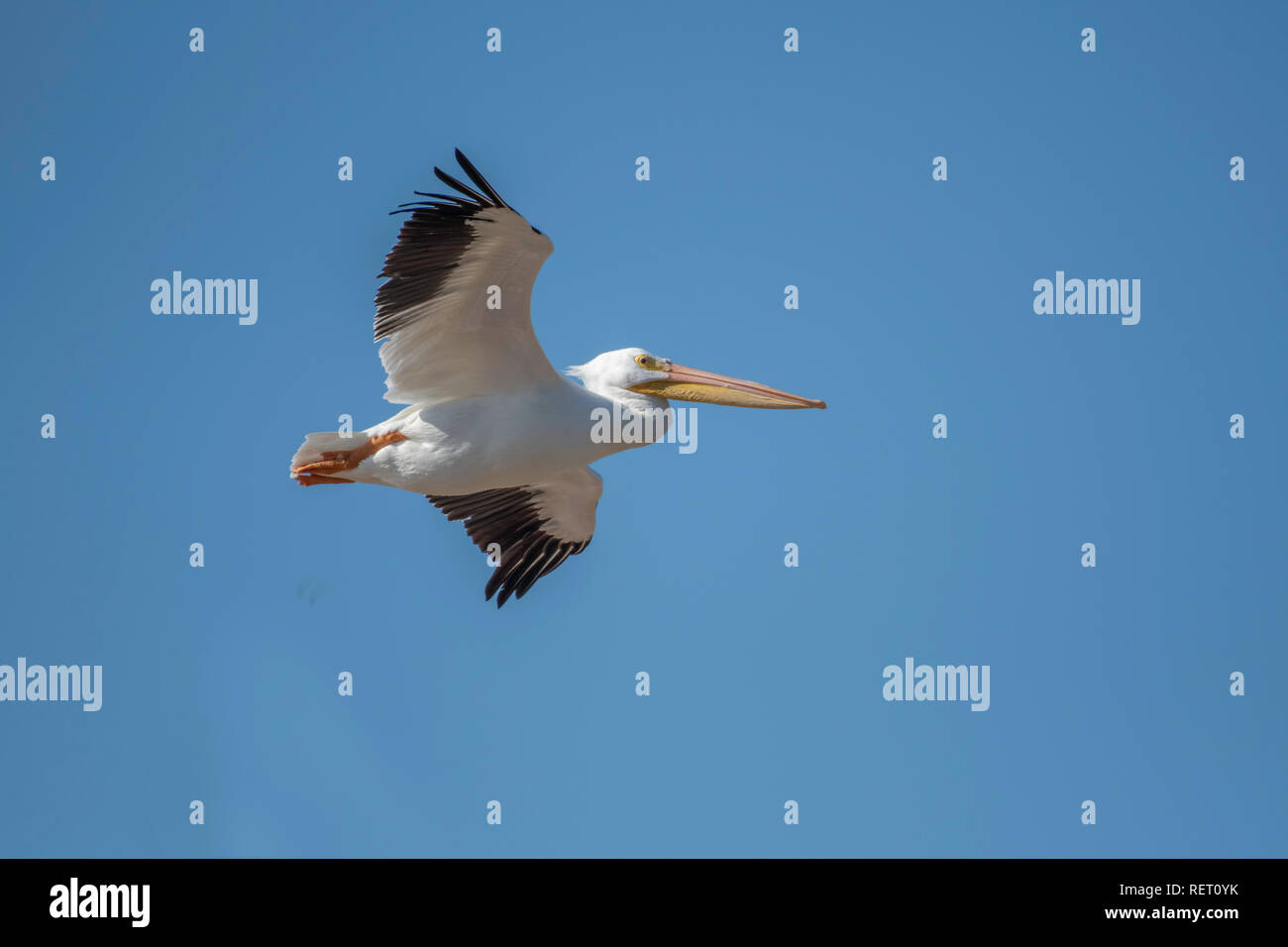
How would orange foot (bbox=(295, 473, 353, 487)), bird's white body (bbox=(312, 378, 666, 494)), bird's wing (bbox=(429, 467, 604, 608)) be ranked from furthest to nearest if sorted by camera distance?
bird's wing (bbox=(429, 467, 604, 608)), orange foot (bbox=(295, 473, 353, 487)), bird's white body (bbox=(312, 378, 666, 494))

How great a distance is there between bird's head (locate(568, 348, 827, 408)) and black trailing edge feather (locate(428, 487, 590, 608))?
5.07ft

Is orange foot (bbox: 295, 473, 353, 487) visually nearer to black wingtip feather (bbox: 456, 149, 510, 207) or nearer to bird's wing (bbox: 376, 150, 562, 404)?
bird's wing (bbox: 376, 150, 562, 404)

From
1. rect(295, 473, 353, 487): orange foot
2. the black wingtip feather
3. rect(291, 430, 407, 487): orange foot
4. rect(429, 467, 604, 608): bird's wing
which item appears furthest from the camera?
rect(429, 467, 604, 608): bird's wing

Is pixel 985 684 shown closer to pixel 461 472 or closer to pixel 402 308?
pixel 461 472

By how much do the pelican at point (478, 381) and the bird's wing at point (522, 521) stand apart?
1250 mm

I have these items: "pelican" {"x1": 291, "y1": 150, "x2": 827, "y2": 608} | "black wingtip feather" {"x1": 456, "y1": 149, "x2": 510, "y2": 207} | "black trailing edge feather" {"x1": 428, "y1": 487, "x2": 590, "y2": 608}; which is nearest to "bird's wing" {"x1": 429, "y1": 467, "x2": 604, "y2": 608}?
"black trailing edge feather" {"x1": 428, "y1": 487, "x2": 590, "y2": 608}

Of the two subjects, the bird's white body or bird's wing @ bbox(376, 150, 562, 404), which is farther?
the bird's white body

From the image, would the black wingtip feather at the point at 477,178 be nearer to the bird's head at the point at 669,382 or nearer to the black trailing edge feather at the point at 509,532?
the bird's head at the point at 669,382

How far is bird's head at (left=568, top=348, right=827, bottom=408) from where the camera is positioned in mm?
10195

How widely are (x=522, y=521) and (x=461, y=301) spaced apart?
Answer: 2.67m

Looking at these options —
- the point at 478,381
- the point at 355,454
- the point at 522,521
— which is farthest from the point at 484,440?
the point at 522,521

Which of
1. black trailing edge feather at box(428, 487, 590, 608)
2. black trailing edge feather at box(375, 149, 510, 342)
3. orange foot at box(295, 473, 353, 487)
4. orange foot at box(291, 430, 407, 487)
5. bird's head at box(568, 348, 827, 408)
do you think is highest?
black trailing edge feather at box(375, 149, 510, 342)

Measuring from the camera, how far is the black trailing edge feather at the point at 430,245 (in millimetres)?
8758

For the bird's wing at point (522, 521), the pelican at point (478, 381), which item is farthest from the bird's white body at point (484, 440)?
the bird's wing at point (522, 521)
